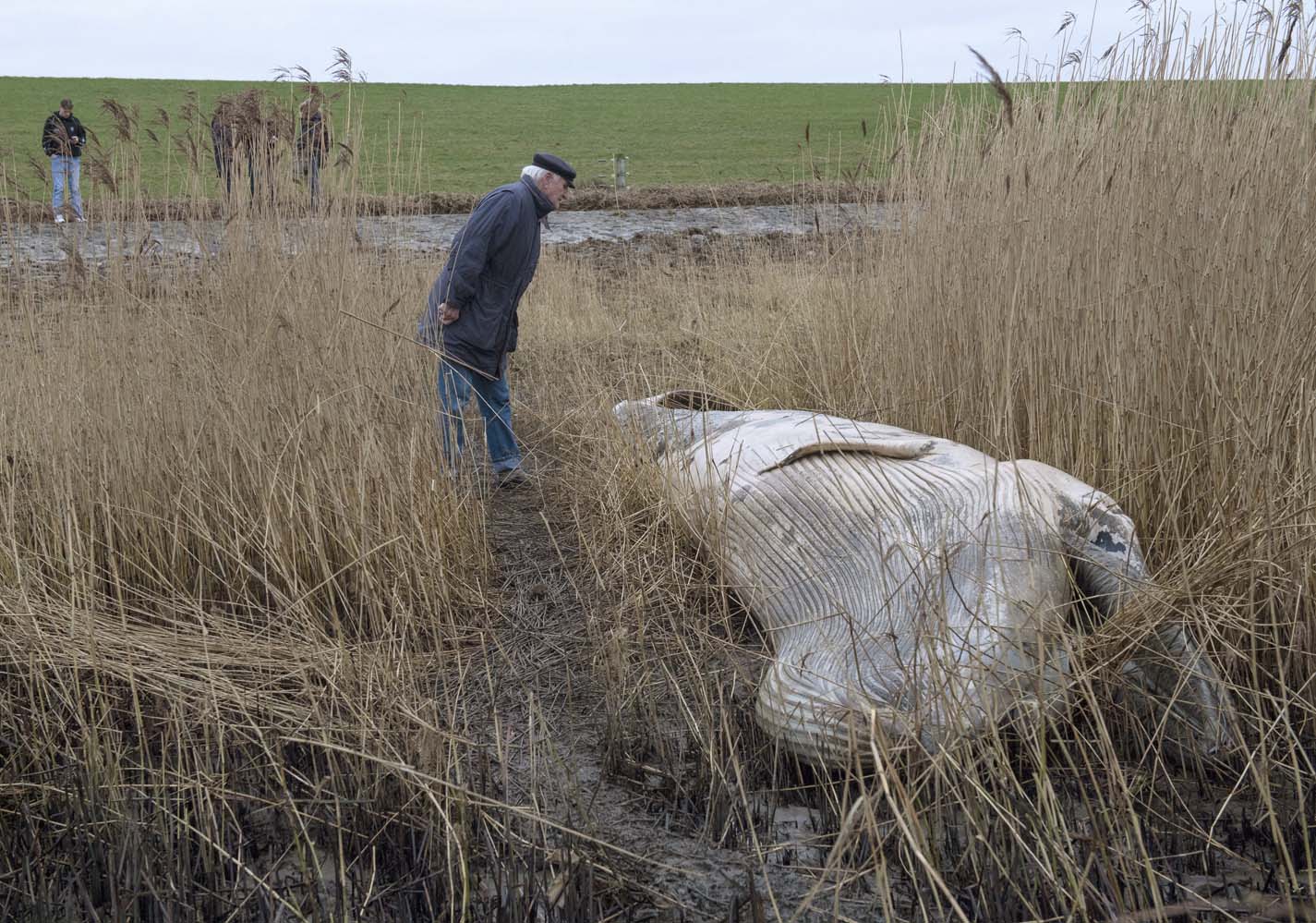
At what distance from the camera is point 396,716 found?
93.1 inches

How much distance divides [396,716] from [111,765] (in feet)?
1.86

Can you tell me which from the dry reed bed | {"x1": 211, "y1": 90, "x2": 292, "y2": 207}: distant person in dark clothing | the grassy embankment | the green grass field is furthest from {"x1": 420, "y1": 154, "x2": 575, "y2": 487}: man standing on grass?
the green grass field

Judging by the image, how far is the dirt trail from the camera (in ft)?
6.16

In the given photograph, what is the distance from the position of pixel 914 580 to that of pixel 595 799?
854mm

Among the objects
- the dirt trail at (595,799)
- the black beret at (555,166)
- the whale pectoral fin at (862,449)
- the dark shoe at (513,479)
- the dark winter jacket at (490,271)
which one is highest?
the black beret at (555,166)

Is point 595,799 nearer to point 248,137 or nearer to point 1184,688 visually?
point 1184,688

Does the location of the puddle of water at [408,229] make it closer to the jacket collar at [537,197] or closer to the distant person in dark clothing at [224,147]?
the distant person in dark clothing at [224,147]

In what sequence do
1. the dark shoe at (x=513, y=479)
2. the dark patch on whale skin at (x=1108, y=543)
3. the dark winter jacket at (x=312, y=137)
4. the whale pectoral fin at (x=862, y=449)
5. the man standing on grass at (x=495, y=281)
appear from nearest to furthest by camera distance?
the dark patch on whale skin at (x=1108, y=543)
the whale pectoral fin at (x=862, y=449)
the dark winter jacket at (x=312, y=137)
the man standing on grass at (x=495, y=281)
the dark shoe at (x=513, y=479)

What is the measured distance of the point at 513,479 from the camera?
460cm

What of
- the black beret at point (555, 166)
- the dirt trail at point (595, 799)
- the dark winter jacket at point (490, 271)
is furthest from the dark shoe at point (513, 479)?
the black beret at point (555, 166)

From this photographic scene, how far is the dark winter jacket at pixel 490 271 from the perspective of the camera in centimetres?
432

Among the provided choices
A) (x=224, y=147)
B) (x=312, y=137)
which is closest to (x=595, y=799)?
(x=312, y=137)

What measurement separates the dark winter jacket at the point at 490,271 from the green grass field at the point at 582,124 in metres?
10.2

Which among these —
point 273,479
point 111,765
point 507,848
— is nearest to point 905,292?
point 273,479
